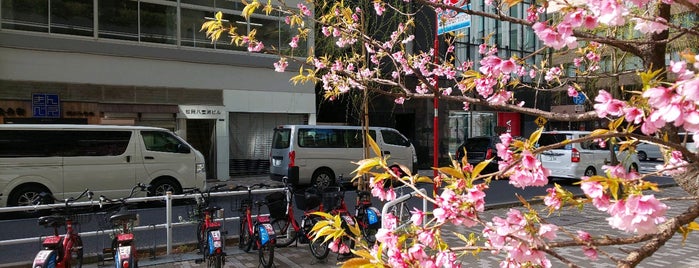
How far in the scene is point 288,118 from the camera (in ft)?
60.1

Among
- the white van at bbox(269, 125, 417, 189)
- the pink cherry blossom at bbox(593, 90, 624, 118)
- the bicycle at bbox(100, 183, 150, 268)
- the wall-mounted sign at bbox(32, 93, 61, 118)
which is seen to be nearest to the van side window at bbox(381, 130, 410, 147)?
the white van at bbox(269, 125, 417, 189)

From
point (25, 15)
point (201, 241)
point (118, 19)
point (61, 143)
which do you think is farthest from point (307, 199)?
point (25, 15)

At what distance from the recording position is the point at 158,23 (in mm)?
16062

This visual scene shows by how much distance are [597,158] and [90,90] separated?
49.5ft

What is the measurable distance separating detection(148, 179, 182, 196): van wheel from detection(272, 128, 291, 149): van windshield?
11.2ft

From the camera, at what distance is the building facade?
13.8 metres

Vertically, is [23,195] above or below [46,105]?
below

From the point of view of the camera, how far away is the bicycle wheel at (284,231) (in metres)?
6.83

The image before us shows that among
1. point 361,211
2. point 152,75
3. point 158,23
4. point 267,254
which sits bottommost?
point 267,254

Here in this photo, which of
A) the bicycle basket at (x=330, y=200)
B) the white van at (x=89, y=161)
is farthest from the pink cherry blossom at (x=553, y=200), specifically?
the white van at (x=89, y=161)

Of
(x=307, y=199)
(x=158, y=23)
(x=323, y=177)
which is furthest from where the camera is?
(x=158, y=23)

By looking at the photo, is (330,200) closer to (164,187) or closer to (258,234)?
(258,234)

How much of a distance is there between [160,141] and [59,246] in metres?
6.66

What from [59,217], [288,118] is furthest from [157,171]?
[288,118]
